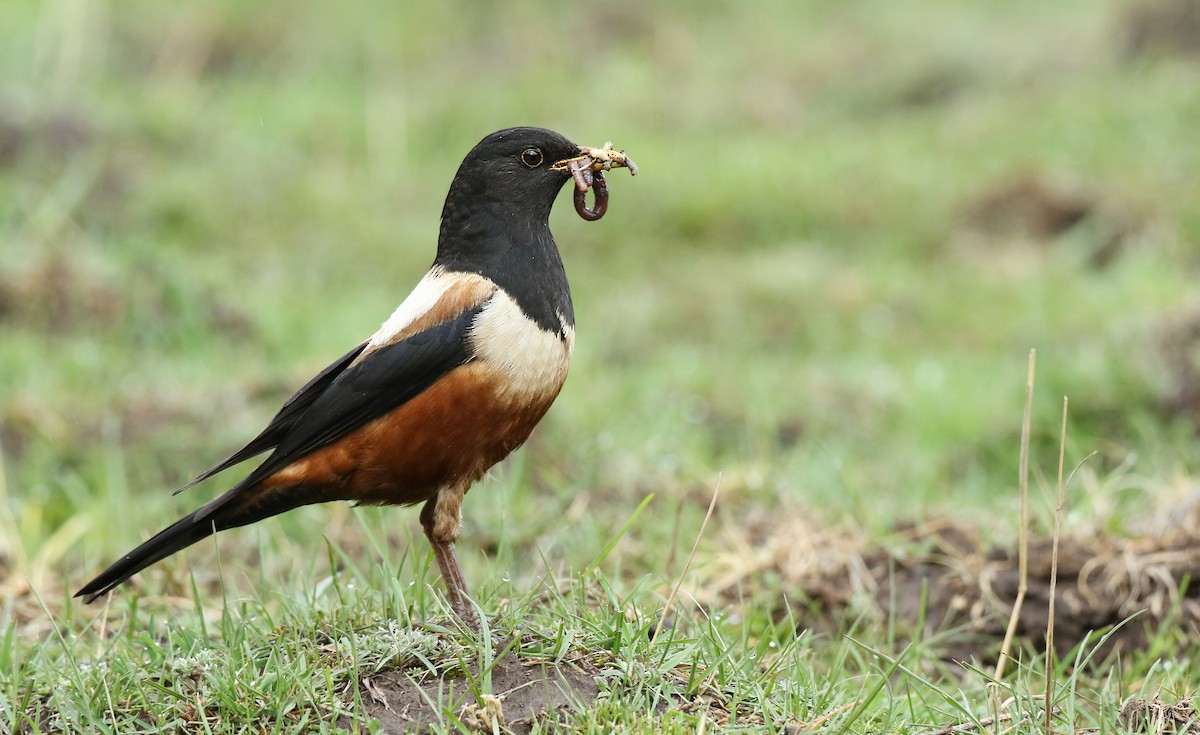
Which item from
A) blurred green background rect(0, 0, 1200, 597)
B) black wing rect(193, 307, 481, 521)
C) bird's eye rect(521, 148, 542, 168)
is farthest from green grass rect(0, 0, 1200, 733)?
bird's eye rect(521, 148, 542, 168)

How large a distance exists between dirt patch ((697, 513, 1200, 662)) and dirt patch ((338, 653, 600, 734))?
1.16m

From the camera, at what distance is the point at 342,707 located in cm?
301

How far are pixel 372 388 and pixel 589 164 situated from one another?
32.0 inches

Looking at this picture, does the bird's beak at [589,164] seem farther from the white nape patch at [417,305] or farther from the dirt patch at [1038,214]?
the dirt patch at [1038,214]

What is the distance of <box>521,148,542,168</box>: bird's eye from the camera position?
144 inches

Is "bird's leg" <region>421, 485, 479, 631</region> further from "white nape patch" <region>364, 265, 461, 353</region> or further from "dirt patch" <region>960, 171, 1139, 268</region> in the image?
"dirt patch" <region>960, 171, 1139, 268</region>

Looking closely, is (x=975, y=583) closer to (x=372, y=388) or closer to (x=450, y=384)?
(x=450, y=384)

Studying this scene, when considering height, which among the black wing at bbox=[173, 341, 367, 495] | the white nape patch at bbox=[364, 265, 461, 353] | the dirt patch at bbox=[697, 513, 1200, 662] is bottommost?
the dirt patch at bbox=[697, 513, 1200, 662]

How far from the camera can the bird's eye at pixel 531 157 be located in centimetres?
365

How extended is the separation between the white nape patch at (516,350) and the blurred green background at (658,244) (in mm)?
516

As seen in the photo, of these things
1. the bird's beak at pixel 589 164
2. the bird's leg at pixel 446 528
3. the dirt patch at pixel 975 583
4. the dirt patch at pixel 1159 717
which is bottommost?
the dirt patch at pixel 975 583

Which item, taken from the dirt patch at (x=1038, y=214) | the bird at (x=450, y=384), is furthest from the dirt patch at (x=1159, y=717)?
the dirt patch at (x=1038, y=214)

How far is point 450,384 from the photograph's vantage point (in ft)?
11.0

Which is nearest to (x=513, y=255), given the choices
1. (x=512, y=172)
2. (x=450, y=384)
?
(x=512, y=172)
